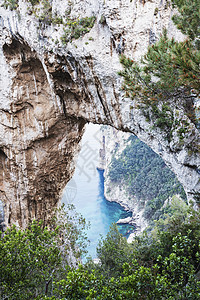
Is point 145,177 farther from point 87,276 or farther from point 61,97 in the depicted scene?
point 87,276

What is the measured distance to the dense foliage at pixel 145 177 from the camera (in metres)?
25.1

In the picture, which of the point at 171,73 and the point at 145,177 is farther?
the point at 145,177

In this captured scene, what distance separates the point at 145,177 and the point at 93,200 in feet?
28.4

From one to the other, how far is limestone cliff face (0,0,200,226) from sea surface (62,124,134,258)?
34.5 feet

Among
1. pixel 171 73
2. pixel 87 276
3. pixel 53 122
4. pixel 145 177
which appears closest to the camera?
pixel 87 276

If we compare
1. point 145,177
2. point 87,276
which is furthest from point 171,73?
point 145,177

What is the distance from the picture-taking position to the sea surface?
80.1 feet

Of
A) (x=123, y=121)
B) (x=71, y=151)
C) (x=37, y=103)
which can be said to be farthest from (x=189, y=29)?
(x=71, y=151)

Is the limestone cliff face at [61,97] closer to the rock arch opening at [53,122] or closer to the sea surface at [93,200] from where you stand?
the rock arch opening at [53,122]

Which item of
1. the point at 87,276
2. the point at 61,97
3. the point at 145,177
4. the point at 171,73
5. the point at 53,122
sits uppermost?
the point at 145,177

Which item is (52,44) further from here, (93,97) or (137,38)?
(137,38)

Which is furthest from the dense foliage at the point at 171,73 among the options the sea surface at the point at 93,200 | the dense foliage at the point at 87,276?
the sea surface at the point at 93,200

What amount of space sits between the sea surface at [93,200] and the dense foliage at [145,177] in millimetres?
3273

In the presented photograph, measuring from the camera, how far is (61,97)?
7.43 m
